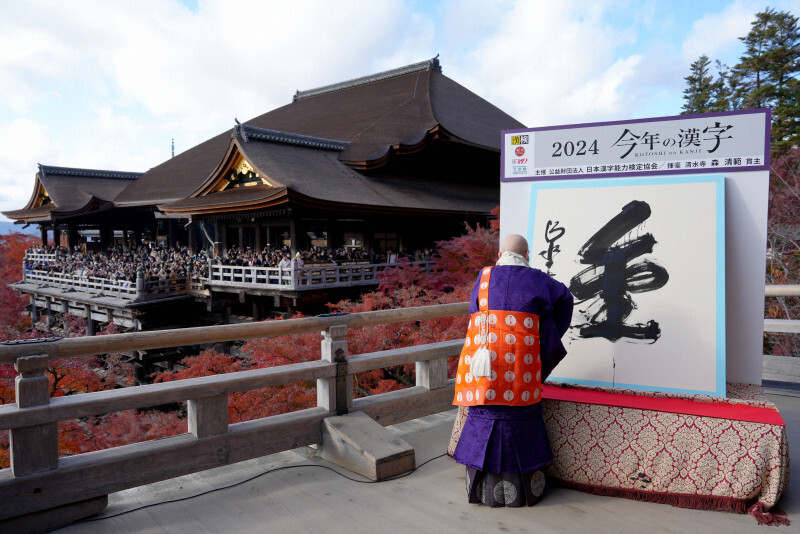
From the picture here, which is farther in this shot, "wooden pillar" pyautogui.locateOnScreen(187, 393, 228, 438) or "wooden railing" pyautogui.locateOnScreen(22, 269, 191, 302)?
"wooden railing" pyautogui.locateOnScreen(22, 269, 191, 302)

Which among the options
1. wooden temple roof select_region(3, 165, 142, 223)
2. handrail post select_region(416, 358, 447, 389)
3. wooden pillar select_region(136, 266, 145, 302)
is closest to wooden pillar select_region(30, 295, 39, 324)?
wooden temple roof select_region(3, 165, 142, 223)

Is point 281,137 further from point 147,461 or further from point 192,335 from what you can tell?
point 147,461

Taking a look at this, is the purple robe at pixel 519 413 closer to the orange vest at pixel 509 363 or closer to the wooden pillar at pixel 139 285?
the orange vest at pixel 509 363

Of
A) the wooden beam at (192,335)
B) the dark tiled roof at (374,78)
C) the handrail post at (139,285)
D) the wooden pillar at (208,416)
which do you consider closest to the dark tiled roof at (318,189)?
the handrail post at (139,285)

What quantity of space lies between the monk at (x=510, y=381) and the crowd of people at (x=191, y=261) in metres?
11.4

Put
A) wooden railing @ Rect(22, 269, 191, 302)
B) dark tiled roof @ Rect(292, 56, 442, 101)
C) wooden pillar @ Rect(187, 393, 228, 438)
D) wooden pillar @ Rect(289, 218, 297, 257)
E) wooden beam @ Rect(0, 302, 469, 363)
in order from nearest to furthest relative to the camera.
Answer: wooden beam @ Rect(0, 302, 469, 363) < wooden pillar @ Rect(187, 393, 228, 438) < wooden pillar @ Rect(289, 218, 297, 257) < wooden railing @ Rect(22, 269, 191, 302) < dark tiled roof @ Rect(292, 56, 442, 101)

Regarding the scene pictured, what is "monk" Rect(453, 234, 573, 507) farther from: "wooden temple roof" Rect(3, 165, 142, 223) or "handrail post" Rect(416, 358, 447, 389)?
"wooden temple roof" Rect(3, 165, 142, 223)

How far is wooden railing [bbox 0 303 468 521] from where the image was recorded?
238cm

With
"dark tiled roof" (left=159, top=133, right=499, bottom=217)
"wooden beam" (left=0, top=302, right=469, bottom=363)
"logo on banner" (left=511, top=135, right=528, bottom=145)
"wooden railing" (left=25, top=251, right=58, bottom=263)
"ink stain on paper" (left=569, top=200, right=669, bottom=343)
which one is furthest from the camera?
"wooden railing" (left=25, top=251, right=58, bottom=263)

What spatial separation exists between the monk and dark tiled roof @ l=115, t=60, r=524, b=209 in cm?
1378

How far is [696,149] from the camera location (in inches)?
121

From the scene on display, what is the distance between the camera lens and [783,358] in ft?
16.3

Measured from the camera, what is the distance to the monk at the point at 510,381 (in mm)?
2623

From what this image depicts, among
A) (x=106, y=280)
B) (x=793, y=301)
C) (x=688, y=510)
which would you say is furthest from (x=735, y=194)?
(x=106, y=280)
